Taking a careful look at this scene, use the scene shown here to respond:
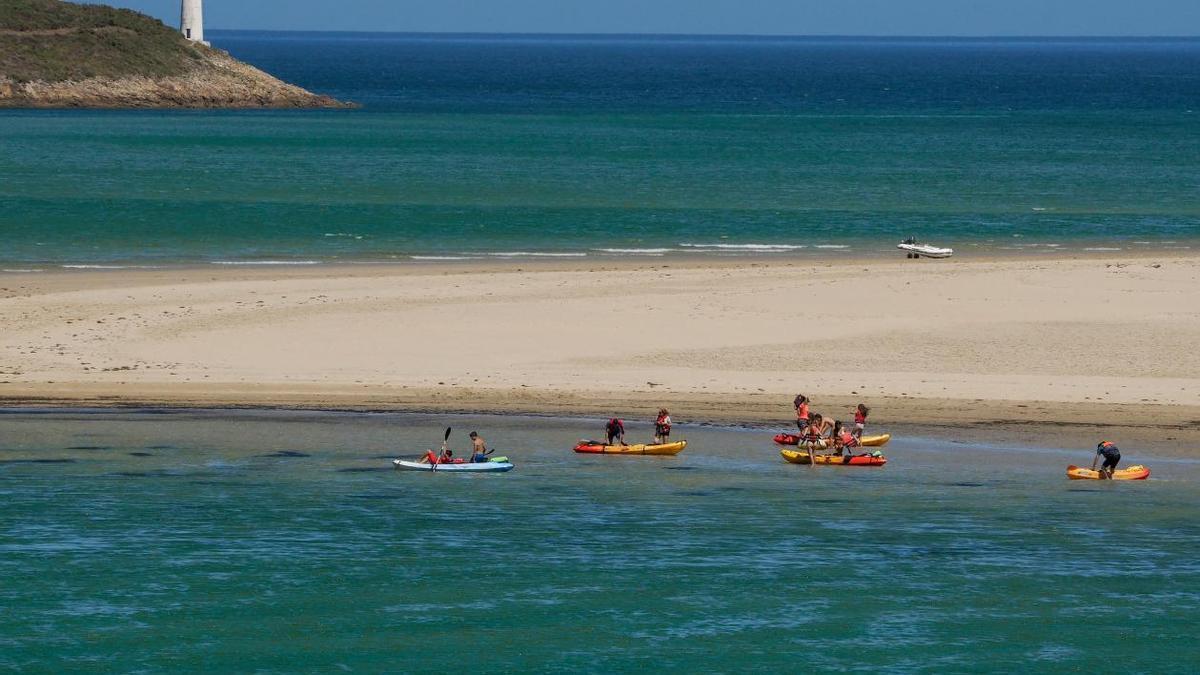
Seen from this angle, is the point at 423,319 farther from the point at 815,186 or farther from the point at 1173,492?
the point at 815,186

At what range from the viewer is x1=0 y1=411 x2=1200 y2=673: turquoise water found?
23203 mm

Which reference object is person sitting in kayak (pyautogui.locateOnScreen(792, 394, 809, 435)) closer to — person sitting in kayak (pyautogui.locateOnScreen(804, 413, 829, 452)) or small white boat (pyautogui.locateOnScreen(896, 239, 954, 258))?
person sitting in kayak (pyautogui.locateOnScreen(804, 413, 829, 452))

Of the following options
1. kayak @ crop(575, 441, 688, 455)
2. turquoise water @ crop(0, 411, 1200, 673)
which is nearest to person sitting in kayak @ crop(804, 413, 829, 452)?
turquoise water @ crop(0, 411, 1200, 673)

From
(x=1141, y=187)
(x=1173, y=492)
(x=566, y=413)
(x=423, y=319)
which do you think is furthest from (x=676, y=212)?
(x=1173, y=492)

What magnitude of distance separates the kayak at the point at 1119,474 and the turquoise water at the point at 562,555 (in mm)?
206

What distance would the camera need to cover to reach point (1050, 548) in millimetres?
27250

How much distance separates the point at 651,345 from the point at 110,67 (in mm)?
133379

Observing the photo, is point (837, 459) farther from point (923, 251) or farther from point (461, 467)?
point (923, 251)

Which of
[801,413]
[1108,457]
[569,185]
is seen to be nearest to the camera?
[1108,457]

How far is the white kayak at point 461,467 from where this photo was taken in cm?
3119

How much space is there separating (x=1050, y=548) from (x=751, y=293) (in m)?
22.3

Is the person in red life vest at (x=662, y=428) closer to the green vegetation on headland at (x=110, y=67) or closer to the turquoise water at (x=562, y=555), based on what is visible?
the turquoise water at (x=562, y=555)

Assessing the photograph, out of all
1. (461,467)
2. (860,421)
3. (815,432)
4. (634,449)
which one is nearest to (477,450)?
(461,467)

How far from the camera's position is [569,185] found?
3644 inches
